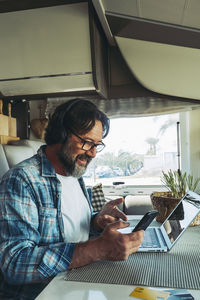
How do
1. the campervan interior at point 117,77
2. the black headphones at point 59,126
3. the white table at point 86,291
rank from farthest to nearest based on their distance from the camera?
1. the campervan interior at point 117,77
2. the black headphones at point 59,126
3. the white table at point 86,291

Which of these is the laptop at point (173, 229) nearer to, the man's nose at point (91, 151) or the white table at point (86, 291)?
the white table at point (86, 291)

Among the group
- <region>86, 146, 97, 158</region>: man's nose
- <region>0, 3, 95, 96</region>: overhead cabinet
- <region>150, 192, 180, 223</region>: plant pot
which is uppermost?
<region>0, 3, 95, 96</region>: overhead cabinet

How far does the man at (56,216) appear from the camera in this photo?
81 cm

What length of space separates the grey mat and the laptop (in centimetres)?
3

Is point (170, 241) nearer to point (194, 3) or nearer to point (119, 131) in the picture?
point (194, 3)

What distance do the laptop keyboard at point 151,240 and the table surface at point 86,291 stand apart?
0.96ft

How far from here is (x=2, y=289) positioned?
0.93m

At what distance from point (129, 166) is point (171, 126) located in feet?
2.12

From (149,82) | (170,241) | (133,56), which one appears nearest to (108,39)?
(133,56)

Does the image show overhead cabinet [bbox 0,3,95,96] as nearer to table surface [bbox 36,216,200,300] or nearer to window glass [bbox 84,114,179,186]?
window glass [bbox 84,114,179,186]

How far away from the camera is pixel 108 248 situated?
803 millimetres

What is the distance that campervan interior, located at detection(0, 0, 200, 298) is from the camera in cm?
183

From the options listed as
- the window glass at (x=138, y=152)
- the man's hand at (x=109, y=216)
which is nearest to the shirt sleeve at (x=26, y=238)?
the man's hand at (x=109, y=216)

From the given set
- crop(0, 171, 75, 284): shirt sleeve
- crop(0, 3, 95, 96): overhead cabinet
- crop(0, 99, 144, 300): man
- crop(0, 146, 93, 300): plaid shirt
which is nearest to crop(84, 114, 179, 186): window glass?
crop(0, 3, 95, 96): overhead cabinet
